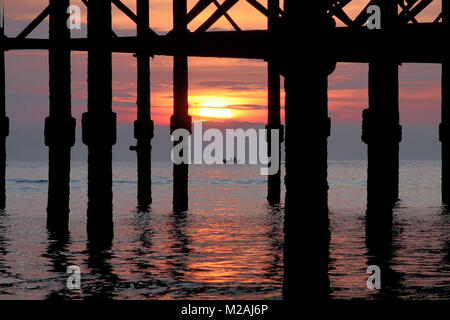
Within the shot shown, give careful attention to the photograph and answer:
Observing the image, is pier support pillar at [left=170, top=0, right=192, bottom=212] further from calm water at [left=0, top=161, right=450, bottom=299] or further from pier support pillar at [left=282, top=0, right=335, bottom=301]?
pier support pillar at [left=282, top=0, right=335, bottom=301]

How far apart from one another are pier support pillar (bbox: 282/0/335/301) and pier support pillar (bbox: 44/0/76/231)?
810cm

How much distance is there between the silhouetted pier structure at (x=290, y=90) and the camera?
6383 millimetres

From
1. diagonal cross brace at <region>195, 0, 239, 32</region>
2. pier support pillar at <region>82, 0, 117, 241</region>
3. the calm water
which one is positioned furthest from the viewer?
pier support pillar at <region>82, 0, 117, 241</region>

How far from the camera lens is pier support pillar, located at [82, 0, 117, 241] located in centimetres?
1209

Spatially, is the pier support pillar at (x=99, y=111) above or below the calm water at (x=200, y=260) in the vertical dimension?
above

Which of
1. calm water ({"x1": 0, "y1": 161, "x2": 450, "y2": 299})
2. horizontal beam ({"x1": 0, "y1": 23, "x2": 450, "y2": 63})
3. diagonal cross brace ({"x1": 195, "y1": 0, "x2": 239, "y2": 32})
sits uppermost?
diagonal cross brace ({"x1": 195, "y1": 0, "x2": 239, "y2": 32})

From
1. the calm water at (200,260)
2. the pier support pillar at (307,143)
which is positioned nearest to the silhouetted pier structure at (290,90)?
the pier support pillar at (307,143)

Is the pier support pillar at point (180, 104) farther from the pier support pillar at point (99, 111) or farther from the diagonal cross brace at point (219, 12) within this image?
the pier support pillar at point (99, 111)

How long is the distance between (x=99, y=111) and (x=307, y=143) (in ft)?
20.6

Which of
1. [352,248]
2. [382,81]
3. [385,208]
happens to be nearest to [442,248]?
[352,248]

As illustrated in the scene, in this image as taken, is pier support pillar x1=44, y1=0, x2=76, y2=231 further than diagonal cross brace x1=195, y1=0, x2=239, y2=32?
Yes

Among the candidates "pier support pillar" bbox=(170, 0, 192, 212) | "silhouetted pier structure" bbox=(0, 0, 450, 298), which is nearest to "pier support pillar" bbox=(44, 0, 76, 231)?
"silhouetted pier structure" bbox=(0, 0, 450, 298)

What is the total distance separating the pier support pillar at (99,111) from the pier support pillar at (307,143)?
5946 mm
